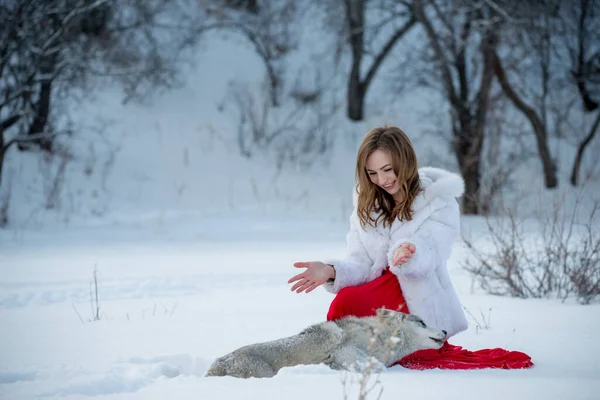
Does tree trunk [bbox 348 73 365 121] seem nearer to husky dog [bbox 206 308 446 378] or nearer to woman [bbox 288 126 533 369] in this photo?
woman [bbox 288 126 533 369]

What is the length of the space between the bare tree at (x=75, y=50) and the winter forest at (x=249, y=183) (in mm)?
59

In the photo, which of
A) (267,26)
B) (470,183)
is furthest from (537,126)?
(267,26)

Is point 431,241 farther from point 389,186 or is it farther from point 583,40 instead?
point 583,40

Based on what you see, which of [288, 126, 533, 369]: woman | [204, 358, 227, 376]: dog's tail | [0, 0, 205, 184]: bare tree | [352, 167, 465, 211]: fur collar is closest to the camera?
[204, 358, 227, 376]: dog's tail

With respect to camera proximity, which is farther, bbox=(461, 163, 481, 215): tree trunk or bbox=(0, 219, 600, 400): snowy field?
bbox=(461, 163, 481, 215): tree trunk

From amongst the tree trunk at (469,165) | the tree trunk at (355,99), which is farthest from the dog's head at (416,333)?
the tree trunk at (355,99)

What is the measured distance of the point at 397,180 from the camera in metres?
3.39

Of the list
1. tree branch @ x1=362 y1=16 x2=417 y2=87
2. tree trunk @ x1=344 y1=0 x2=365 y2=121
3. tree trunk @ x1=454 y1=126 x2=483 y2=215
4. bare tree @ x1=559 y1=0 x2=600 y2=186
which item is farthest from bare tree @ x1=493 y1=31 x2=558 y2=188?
tree trunk @ x1=344 y1=0 x2=365 y2=121

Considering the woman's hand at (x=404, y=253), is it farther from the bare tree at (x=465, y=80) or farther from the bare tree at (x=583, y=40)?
the bare tree at (x=583, y=40)

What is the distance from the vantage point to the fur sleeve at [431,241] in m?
3.15

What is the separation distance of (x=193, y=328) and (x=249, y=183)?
835 cm

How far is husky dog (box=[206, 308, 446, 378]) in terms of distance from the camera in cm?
284

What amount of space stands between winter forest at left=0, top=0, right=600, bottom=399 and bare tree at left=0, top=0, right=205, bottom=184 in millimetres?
59

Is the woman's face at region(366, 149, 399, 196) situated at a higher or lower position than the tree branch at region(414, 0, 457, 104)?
lower
